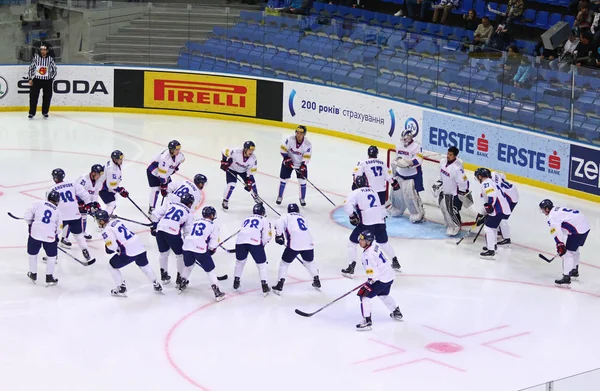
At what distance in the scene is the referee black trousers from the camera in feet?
73.7

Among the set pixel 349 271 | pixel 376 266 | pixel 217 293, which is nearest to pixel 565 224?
pixel 349 271

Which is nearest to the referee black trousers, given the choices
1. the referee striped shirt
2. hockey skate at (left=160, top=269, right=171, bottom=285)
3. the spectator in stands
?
the referee striped shirt

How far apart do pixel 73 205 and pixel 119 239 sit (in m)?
1.69

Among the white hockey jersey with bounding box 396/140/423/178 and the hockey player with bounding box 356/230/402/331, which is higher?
the white hockey jersey with bounding box 396/140/423/178

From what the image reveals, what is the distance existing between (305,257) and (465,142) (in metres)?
7.40

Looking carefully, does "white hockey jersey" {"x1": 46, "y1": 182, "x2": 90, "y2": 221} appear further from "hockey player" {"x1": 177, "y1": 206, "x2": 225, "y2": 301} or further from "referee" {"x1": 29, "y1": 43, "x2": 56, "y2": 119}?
"referee" {"x1": 29, "y1": 43, "x2": 56, "y2": 119}

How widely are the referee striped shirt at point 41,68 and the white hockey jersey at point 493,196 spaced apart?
11300 mm

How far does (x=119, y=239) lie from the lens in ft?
40.0

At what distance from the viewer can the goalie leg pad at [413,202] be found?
16.0 metres

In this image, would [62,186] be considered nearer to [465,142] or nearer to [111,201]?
[111,201]

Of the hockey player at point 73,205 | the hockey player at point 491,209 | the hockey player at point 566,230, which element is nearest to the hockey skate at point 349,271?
the hockey player at point 491,209

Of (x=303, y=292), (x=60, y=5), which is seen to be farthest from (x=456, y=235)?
(x=60, y=5)

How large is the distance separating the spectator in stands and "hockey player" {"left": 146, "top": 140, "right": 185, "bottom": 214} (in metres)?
9.05

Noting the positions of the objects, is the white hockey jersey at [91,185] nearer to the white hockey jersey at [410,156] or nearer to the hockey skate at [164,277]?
the hockey skate at [164,277]
